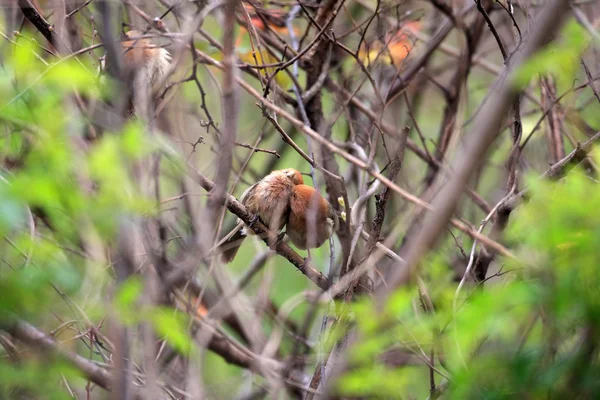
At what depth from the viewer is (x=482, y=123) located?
1633mm

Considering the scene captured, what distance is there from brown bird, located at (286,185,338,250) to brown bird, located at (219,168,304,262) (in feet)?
0.17

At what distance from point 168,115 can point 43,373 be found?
10.6ft

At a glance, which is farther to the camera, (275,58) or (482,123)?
(275,58)

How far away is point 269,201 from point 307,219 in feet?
1.09

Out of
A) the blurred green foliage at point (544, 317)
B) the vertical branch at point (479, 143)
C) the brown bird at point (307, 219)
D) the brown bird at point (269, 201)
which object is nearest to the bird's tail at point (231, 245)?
the brown bird at point (269, 201)

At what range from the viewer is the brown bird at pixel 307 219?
4175 mm

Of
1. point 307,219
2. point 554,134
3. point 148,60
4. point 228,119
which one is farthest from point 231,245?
point 228,119

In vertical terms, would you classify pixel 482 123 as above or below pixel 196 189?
above

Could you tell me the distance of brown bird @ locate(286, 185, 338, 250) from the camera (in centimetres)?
418

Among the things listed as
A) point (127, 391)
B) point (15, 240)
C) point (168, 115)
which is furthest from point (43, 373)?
point (168, 115)

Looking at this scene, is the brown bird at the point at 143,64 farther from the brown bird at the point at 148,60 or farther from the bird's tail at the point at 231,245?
the bird's tail at the point at 231,245

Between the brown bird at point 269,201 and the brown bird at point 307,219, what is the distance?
52 mm

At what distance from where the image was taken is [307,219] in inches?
164

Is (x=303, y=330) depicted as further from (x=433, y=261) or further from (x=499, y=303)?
(x=499, y=303)
